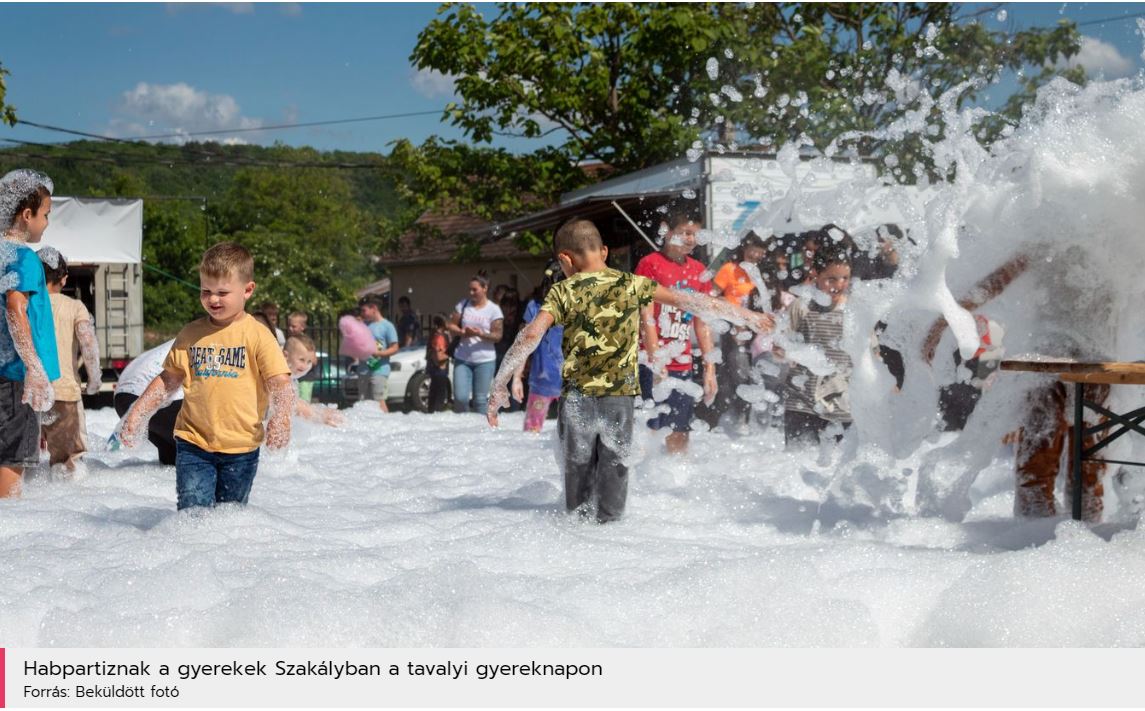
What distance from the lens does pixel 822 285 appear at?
28.4 ft

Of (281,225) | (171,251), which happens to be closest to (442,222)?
(171,251)

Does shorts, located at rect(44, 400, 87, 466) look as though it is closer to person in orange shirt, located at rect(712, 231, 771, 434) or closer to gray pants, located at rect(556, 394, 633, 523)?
gray pants, located at rect(556, 394, 633, 523)

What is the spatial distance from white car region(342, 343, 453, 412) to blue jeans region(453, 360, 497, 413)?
12.6 ft

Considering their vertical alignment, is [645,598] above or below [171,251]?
below

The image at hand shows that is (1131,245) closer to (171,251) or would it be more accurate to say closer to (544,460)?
(544,460)

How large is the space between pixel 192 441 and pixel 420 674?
2373 mm

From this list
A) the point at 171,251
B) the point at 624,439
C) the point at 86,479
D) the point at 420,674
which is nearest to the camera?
the point at 420,674

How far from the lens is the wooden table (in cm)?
461

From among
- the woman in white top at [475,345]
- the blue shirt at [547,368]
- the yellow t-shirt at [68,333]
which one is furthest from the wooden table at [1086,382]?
the woman in white top at [475,345]

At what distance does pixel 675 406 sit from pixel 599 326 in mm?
2393

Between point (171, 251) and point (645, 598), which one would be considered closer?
point (645, 598)

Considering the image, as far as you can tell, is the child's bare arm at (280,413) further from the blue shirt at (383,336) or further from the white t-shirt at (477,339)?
the blue shirt at (383,336)

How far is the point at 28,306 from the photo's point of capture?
6.59 metres

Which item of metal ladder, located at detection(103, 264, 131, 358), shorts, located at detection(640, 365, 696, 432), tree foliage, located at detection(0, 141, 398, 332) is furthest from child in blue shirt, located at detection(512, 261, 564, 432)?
tree foliage, located at detection(0, 141, 398, 332)
